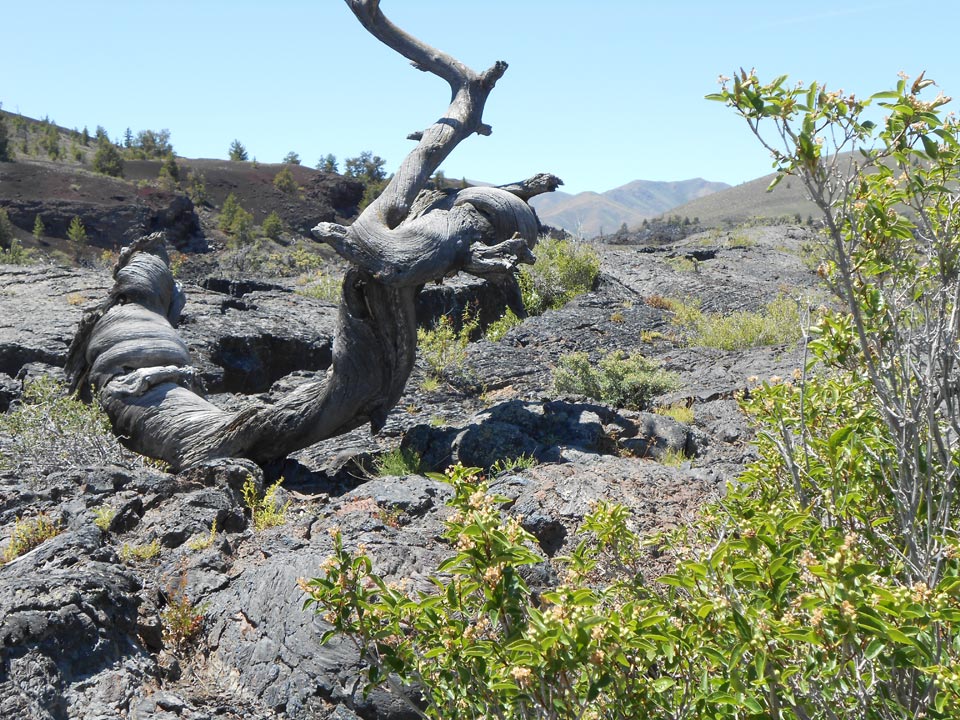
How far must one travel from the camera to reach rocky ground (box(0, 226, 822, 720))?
278 cm

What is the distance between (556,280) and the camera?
12867 mm

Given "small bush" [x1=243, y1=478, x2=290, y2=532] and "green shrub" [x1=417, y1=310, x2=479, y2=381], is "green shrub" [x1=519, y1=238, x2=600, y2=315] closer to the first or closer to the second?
"green shrub" [x1=417, y1=310, x2=479, y2=381]

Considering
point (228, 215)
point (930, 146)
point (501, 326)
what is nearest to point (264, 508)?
point (930, 146)

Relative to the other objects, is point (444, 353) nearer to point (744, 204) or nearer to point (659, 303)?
point (659, 303)

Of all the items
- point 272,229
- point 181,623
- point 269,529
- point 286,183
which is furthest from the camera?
point 286,183

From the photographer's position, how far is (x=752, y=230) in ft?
92.7

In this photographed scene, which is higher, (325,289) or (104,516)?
(325,289)

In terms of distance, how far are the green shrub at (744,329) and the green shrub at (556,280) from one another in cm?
207

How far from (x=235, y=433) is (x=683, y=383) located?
13.7 feet

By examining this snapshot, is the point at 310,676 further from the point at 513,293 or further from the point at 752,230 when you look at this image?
the point at 752,230

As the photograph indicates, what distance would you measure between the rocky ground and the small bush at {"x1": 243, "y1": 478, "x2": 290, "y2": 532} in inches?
2.6

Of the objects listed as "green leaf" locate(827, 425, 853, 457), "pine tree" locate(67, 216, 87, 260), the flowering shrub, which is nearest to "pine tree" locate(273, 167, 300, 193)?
"pine tree" locate(67, 216, 87, 260)

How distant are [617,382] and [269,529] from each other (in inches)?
160

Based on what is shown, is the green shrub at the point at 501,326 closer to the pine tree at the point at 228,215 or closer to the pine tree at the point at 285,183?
the pine tree at the point at 228,215
